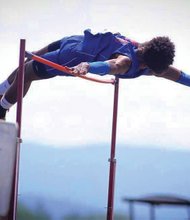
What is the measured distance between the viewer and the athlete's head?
183cm

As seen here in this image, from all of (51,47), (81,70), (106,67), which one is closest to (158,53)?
(106,67)

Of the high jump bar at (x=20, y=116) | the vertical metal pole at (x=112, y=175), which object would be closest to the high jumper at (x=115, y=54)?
the high jump bar at (x=20, y=116)

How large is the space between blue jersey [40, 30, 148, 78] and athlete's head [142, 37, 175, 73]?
44 millimetres

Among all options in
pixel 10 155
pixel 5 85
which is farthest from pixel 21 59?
pixel 5 85

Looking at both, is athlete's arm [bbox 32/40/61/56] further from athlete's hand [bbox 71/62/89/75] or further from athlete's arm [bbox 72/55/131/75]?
athlete's hand [bbox 71/62/89/75]

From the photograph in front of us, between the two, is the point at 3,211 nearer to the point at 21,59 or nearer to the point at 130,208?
the point at 21,59

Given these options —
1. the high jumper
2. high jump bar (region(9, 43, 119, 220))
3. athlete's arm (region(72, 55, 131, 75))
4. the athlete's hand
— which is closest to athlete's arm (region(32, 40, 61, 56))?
the high jumper

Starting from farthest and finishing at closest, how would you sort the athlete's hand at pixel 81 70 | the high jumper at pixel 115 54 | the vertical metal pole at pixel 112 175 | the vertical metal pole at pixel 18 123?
1. the vertical metal pole at pixel 112 175
2. the high jumper at pixel 115 54
3. the athlete's hand at pixel 81 70
4. the vertical metal pole at pixel 18 123

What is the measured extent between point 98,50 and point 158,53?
0.24 metres

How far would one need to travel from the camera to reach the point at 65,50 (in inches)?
77.3

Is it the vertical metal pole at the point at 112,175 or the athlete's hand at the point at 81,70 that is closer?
the athlete's hand at the point at 81,70

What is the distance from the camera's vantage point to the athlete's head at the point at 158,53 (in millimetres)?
1835

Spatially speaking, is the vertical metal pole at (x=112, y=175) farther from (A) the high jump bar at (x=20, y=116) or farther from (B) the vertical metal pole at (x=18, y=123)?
(B) the vertical metal pole at (x=18, y=123)

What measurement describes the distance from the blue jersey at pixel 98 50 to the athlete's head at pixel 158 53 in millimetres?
44
